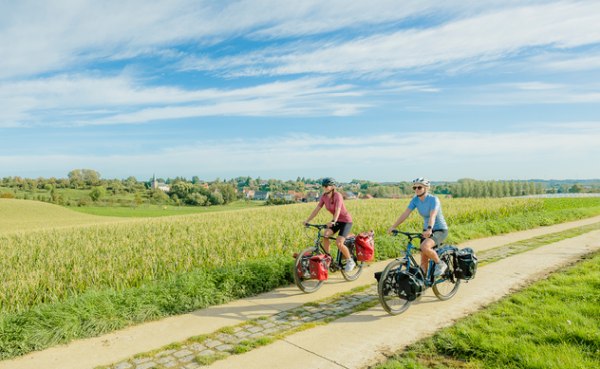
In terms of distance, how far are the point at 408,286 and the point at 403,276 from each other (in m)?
0.18

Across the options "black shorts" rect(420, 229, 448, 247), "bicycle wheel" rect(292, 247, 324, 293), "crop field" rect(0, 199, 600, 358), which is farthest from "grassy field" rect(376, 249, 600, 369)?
"crop field" rect(0, 199, 600, 358)

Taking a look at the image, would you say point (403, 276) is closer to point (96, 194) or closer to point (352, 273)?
point (352, 273)

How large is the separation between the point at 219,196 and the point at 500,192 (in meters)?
64.9

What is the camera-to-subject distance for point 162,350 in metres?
5.20

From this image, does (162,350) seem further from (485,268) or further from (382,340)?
(485,268)

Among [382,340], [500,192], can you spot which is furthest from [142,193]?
[382,340]

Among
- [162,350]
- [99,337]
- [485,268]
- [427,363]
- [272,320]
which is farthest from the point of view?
[485,268]

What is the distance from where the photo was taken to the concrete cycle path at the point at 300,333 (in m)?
4.86

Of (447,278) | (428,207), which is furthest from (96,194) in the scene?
(428,207)

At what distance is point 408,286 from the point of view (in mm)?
6207

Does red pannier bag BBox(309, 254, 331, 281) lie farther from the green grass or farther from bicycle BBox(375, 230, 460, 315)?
the green grass

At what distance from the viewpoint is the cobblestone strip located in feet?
15.9

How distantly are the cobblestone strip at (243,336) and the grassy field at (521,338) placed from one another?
1.75 metres

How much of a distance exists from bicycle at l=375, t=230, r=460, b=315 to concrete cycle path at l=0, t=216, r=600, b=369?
22 cm
